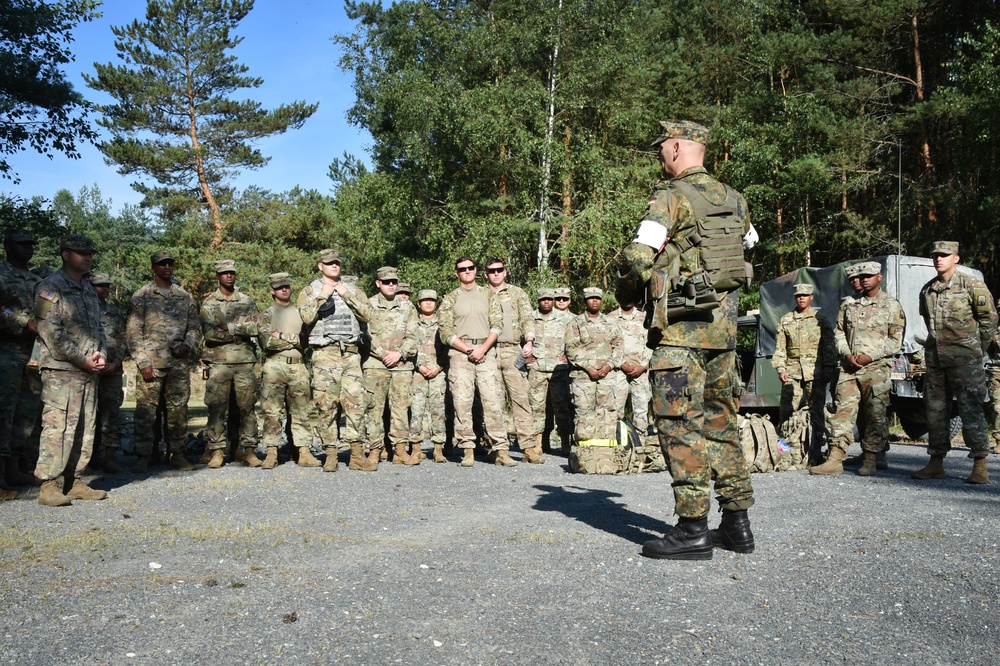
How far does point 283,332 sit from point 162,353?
4.39 feet

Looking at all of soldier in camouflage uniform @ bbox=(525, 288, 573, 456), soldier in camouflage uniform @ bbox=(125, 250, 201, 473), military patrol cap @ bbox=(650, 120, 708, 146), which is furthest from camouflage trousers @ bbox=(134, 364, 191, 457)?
military patrol cap @ bbox=(650, 120, 708, 146)

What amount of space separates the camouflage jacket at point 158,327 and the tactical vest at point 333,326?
155 centimetres

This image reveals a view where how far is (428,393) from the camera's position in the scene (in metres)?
10.3

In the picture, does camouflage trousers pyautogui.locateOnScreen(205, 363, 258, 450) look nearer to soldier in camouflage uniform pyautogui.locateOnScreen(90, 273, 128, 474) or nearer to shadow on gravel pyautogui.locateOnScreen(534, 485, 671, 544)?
soldier in camouflage uniform pyautogui.locateOnScreen(90, 273, 128, 474)

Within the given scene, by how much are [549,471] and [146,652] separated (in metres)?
6.09

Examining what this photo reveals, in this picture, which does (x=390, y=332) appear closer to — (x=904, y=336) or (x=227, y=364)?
(x=227, y=364)

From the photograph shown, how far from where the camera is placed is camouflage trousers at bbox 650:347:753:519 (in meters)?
4.83

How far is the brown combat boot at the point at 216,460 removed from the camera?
377 inches

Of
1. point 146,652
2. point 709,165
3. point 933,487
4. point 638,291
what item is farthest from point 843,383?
point 709,165

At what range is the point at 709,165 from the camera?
31.0 m

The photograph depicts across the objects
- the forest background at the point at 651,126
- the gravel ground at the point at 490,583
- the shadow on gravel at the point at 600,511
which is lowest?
the gravel ground at the point at 490,583

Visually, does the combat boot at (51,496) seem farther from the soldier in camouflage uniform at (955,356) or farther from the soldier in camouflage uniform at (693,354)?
the soldier in camouflage uniform at (955,356)

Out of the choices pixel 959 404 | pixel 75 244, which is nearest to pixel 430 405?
pixel 75 244

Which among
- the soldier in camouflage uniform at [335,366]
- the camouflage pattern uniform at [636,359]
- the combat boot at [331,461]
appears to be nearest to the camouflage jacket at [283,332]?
the soldier in camouflage uniform at [335,366]
